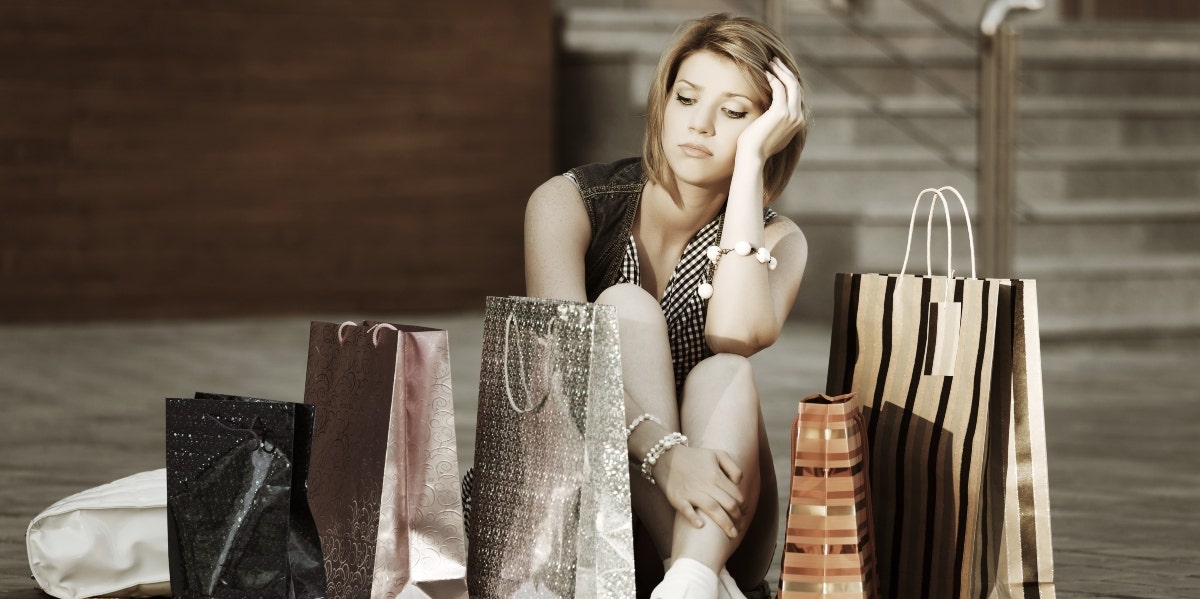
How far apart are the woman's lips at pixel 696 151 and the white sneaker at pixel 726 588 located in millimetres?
617

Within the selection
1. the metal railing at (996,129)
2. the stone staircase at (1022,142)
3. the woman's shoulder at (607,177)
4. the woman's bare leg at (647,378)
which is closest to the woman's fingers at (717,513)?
the woman's bare leg at (647,378)

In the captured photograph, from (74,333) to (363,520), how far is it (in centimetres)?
498

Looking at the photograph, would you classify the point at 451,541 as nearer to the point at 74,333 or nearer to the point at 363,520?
the point at 363,520

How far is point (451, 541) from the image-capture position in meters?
2.26

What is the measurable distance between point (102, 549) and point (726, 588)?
0.93 m

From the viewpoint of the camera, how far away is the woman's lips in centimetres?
250

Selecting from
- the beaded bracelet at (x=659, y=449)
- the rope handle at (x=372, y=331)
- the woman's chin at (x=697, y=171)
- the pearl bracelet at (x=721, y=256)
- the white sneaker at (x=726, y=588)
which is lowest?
the white sneaker at (x=726, y=588)

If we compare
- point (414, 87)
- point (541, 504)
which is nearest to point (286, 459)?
point (541, 504)

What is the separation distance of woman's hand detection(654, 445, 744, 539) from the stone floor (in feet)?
2.22

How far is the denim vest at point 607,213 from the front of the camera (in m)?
2.62

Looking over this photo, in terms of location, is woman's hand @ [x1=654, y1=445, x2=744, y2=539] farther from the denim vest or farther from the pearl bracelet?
the denim vest

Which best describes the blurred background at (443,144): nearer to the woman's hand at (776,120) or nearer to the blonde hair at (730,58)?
the blonde hair at (730,58)

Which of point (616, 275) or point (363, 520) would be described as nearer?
point (363, 520)

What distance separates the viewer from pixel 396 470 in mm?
2234
